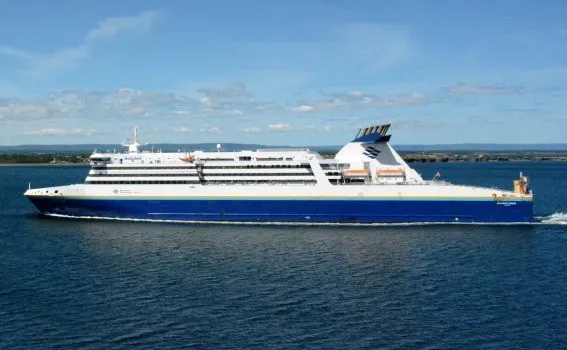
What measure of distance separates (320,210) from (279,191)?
3506 millimetres

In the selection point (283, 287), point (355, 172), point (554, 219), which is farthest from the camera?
point (554, 219)

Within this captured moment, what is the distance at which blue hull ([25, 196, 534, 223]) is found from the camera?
4716cm

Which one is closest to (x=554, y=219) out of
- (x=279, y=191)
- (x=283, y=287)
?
(x=279, y=191)

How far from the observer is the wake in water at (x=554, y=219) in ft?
159

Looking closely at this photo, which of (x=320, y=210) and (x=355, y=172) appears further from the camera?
(x=355, y=172)

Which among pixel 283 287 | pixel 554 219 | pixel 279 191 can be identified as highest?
pixel 279 191

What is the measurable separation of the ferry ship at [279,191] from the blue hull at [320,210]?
8 cm

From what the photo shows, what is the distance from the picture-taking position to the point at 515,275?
31.8 metres

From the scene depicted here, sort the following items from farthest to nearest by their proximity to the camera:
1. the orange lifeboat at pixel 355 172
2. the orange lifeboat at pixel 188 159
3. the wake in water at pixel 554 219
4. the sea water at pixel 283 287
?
1. the orange lifeboat at pixel 188 159
2. the orange lifeboat at pixel 355 172
3. the wake in water at pixel 554 219
4. the sea water at pixel 283 287

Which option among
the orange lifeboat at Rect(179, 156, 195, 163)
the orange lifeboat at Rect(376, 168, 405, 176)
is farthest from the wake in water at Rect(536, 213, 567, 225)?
the orange lifeboat at Rect(179, 156, 195, 163)

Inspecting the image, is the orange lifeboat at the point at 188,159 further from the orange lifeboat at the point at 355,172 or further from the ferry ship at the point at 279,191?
the orange lifeboat at the point at 355,172

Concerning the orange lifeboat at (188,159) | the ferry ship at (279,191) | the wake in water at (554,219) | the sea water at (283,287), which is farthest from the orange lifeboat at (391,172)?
the orange lifeboat at (188,159)

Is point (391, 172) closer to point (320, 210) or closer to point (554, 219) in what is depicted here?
point (320, 210)

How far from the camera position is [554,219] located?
5028 cm
